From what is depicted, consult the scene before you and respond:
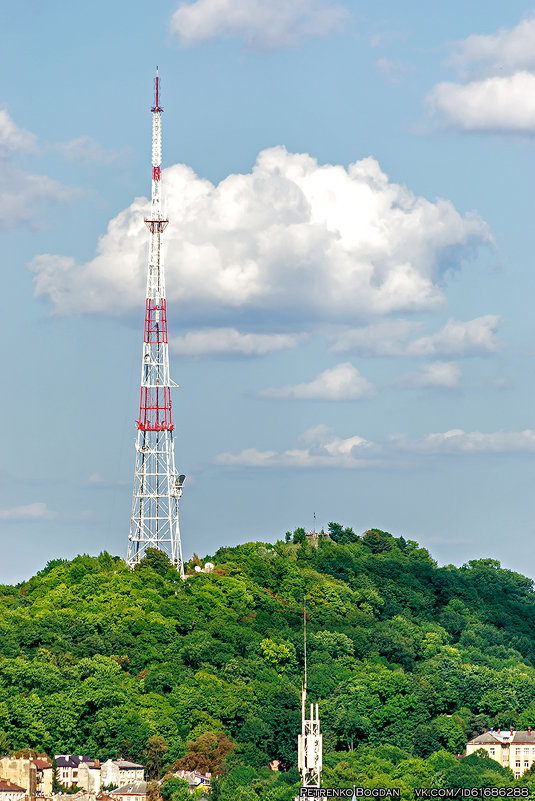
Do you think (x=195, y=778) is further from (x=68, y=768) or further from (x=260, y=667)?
(x=260, y=667)

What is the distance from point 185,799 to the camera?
113125 mm

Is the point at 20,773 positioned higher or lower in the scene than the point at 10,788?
higher

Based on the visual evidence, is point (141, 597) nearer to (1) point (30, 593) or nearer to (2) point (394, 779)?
(1) point (30, 593)

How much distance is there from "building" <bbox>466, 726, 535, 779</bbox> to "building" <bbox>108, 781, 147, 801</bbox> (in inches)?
868

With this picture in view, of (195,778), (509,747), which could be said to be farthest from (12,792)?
(509,747)

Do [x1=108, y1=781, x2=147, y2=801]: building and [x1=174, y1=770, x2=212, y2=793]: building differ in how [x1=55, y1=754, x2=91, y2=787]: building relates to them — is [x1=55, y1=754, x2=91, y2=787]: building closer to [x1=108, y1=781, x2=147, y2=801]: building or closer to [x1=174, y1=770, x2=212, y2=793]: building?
[x1=108, y1=781, x2=147, y2=801]: building

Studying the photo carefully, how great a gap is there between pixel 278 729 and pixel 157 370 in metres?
27.0

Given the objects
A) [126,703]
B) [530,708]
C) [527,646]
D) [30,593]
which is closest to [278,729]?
[126,703]

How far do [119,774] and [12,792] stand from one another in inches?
276

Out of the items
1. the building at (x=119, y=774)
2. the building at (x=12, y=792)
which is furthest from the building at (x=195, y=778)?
the building at (x=12, y=792)

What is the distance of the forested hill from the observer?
121875 millimetres

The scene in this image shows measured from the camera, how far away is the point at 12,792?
114 metres

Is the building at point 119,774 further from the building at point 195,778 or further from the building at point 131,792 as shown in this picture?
the building at point 195,778

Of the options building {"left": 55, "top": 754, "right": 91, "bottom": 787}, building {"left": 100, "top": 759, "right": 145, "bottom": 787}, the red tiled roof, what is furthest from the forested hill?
the red tiled roof
